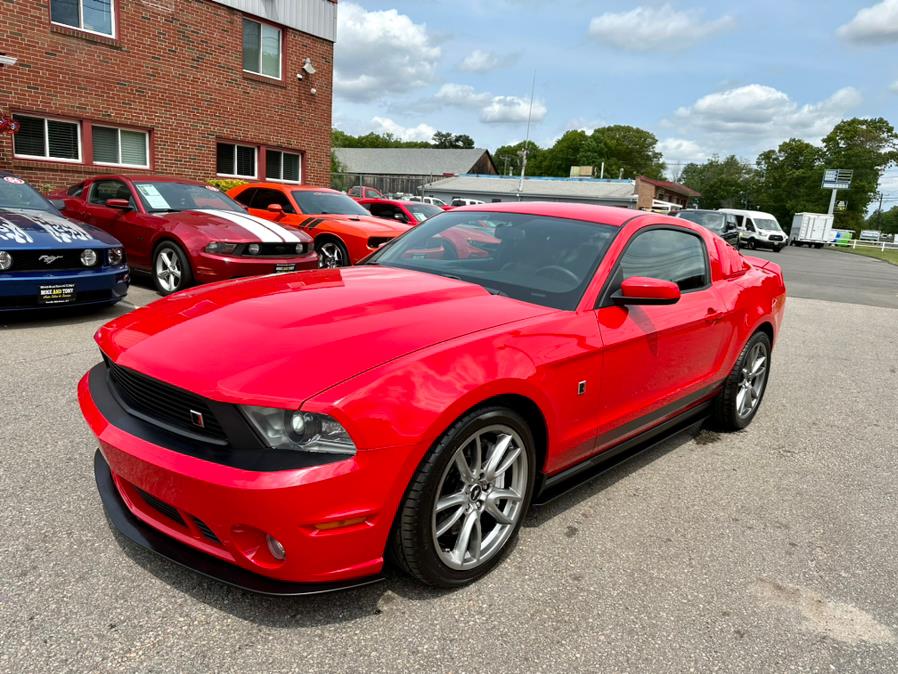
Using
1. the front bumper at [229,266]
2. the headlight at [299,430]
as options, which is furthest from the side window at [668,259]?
the front bumper at [229,266]

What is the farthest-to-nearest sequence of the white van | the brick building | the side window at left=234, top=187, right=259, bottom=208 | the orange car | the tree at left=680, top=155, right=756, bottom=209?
the tree at left=680, top=155, right=756, bottom=209
the white van
the brick building
the side window at left=234, top=187, right=259, bottom=208
the orange car

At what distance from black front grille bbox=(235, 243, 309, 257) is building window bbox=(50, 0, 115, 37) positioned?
906 centimetres

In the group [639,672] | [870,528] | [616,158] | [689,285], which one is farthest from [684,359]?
[616,158]

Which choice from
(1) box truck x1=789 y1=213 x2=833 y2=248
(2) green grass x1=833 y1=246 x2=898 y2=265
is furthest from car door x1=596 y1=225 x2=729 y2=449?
(1) box truck x1=789 y1=213 x2=833 y2=248

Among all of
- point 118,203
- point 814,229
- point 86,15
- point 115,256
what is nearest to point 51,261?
point 115,256

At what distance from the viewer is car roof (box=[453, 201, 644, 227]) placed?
11.2 feet

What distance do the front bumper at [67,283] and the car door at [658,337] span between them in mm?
5052

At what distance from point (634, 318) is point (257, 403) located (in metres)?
1.89

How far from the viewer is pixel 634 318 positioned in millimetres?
3070

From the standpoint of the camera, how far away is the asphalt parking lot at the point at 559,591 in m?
2.04

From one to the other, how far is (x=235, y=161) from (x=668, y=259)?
49.1 ft

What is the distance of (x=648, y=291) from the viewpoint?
9.43ft

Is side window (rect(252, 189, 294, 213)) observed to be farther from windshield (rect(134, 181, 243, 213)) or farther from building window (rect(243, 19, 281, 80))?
building window (rect(243, 19, 281, 80))

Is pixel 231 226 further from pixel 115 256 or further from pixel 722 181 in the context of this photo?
pixel 722 181
